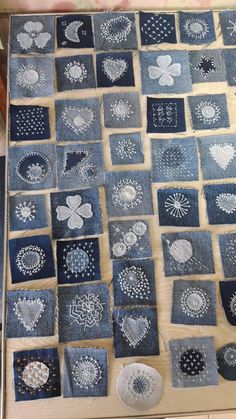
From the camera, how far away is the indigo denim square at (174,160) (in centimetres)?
153

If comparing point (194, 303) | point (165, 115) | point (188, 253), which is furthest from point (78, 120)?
point (194, 303)

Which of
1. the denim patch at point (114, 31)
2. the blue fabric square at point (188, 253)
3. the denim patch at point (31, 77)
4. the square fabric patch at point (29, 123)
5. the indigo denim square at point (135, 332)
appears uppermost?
the denim patch at point (114, 31)

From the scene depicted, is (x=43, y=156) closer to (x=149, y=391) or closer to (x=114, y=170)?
(x=114, y=170)

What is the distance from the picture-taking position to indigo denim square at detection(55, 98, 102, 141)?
157 cm

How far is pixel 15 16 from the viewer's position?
1.72m

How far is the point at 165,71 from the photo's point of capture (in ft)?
5.43

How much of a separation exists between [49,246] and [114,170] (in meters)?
0.35

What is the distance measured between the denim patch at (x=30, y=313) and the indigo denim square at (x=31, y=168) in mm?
368

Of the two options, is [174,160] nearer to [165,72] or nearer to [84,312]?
[165,72]

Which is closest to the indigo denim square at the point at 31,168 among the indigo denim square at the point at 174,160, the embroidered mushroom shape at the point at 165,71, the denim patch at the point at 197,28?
the indigo denim square at the point at 174,160

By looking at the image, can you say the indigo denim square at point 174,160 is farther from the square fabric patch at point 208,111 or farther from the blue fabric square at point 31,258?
the blue fabric square at point 31,258

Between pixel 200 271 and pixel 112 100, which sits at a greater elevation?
pixel 112 100

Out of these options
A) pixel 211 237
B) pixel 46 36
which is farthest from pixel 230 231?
pixel 46 36

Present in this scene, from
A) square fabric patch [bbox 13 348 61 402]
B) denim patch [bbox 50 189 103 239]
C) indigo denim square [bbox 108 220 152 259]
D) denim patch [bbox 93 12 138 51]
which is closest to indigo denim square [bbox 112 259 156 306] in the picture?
indigo denim square [bbox 108 220 152 259]
